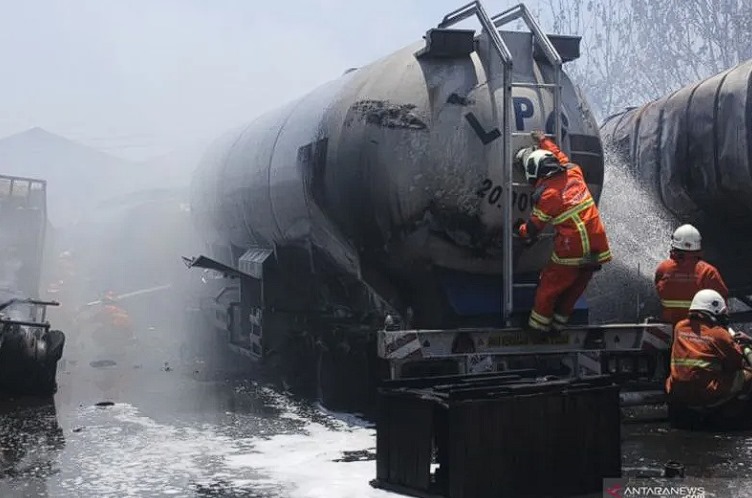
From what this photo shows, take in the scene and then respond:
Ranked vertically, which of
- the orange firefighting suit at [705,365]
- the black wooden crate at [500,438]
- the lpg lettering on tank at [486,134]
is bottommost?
the black wooden crate at [500,438]

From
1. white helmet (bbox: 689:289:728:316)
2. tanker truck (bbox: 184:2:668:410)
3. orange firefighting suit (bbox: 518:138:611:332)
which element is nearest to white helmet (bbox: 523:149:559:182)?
orange firefighting suit (bbox: 518:138:611:332)

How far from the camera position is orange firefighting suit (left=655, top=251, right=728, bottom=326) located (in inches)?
307

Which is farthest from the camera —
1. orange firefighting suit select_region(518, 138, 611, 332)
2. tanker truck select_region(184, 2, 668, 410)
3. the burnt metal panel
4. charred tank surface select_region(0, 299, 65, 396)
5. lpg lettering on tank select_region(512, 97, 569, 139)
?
the burnt metal panel

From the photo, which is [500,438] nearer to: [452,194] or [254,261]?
[452,194]

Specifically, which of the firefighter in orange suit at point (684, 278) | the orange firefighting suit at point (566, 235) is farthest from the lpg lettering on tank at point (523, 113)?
the firefighter in orange suit at point (684, 278)

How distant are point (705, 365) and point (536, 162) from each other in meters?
1.97

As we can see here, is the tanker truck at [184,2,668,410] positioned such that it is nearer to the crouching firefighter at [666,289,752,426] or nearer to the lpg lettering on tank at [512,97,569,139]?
the lpg lettering on tank at [512,97,569,139]

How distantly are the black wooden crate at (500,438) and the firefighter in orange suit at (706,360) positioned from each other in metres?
1.71

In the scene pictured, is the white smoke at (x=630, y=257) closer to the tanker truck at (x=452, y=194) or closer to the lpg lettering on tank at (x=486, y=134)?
the tanker truck at (x=452, y=194)

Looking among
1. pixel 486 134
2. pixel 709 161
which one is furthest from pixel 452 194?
pixel 709 161

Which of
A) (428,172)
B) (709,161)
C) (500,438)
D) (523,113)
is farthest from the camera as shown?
(709,161)

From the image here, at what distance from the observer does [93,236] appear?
21422mm

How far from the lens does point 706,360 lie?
22.9ft

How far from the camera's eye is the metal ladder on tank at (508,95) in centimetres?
686
